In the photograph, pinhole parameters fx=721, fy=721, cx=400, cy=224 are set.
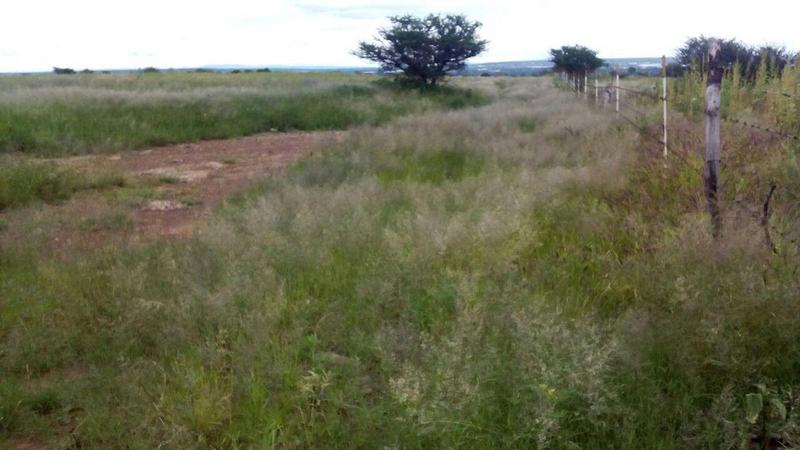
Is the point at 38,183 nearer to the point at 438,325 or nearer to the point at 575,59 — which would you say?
the point at 438,325

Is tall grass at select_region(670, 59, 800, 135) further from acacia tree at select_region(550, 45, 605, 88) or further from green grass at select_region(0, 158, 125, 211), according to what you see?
acacia tree at select_region(550, 45, 605, 88)

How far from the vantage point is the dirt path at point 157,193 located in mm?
7164

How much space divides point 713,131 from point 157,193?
7499mm

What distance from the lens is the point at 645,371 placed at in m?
3.30

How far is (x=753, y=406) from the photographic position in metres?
2.74

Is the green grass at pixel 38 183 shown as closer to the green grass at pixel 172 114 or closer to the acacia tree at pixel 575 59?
the green grass at pixel 172 114

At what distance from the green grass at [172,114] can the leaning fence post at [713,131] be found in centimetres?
1236

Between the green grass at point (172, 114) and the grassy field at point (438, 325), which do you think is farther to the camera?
the green grass at point (172, 114)

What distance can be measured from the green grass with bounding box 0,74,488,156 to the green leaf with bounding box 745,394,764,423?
44.4ft

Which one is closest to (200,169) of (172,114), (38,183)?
(38,183)

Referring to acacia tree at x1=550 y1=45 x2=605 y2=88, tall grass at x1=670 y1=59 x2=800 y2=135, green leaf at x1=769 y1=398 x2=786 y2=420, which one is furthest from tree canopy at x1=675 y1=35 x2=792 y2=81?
acacia tree at x1=550 y1=45 x2=605 y2=88

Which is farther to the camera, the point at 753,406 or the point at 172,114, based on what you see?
the point at 172,114

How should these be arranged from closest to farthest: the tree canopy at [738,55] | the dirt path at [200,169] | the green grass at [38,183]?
the dirt path at [200,169] < the green grass at [38,183] < the tree canopy at [738,55]

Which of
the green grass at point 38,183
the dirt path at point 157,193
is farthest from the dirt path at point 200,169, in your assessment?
the green grass at point 38,183
